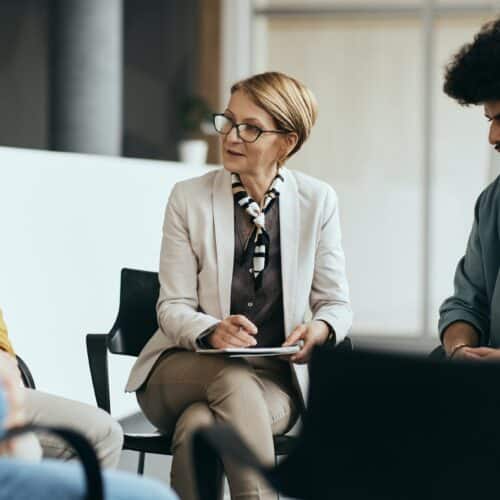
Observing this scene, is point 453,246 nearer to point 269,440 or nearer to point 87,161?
point 87,161

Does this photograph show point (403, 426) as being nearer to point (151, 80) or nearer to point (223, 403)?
point (223, 403)

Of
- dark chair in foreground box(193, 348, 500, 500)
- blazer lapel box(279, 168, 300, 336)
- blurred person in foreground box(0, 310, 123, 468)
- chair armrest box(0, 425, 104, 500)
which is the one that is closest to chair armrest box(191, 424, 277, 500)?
dark chair in foreground box(193, 348, 500, 500)

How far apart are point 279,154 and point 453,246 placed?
517 cm

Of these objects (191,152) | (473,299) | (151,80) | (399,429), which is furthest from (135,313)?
(151,80)

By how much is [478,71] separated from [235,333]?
0.84 meters

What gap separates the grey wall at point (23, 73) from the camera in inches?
346

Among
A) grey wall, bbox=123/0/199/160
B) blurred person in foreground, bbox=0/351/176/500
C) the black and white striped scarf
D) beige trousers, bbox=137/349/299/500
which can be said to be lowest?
beige trousers, bbox=137/349/299/500

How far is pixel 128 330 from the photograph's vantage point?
276 centimetres

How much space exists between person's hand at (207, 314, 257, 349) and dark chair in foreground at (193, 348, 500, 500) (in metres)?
1.03

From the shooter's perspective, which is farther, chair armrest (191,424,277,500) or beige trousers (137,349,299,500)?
beige trousers (137,349,299,500)

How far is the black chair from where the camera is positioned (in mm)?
2588

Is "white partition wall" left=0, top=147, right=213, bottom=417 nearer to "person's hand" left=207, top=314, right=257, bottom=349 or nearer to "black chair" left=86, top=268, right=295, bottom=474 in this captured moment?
"black chair" left=86, top=268, right=295, bottom=474

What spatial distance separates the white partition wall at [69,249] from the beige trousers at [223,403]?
4.06ft

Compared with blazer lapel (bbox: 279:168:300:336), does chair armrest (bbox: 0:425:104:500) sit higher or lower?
lower
